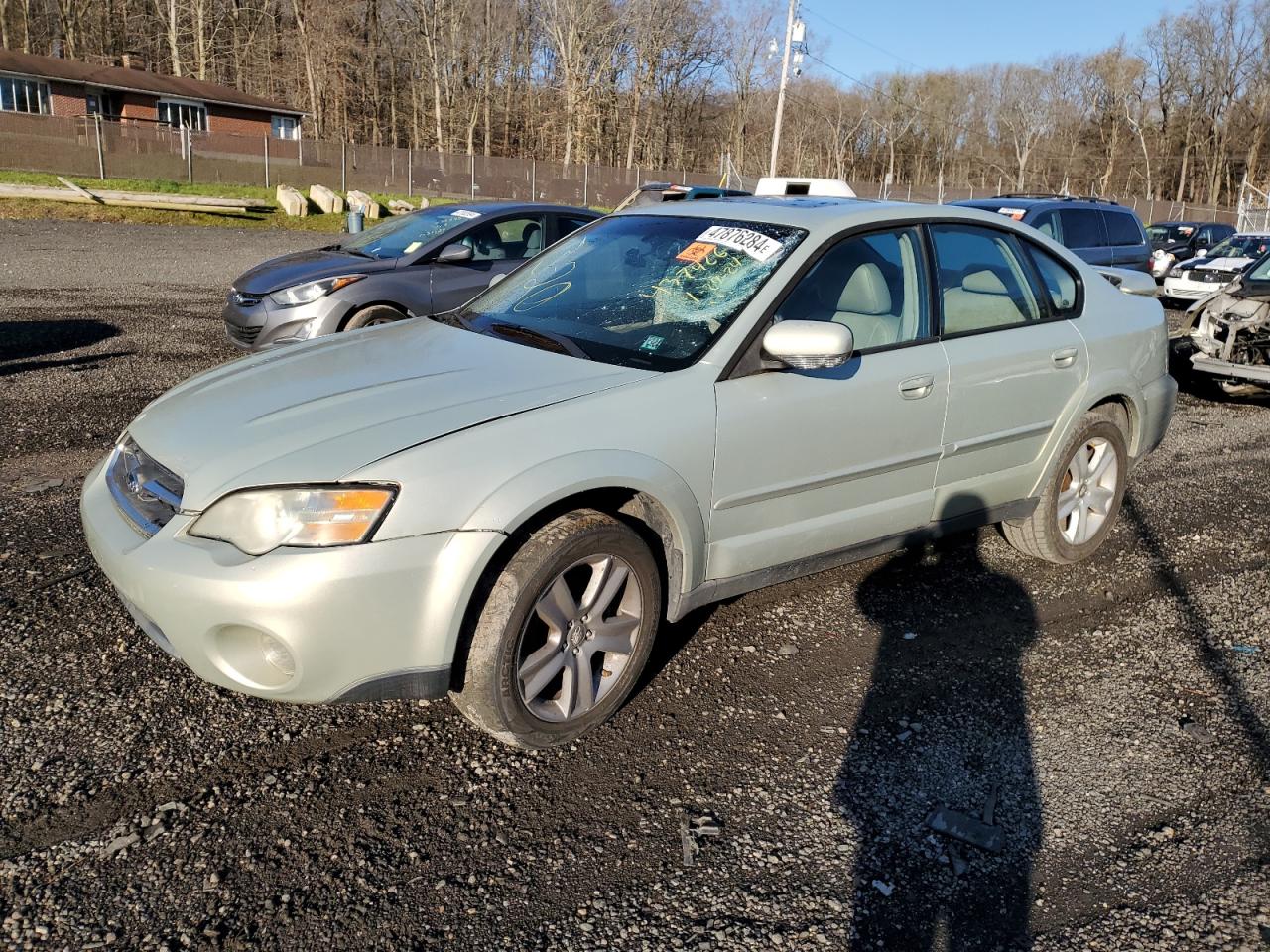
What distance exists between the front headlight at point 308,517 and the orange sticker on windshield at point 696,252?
1.74m

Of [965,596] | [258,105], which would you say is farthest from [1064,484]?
[258,105]

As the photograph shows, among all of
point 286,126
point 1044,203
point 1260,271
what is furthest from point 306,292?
point 286,126

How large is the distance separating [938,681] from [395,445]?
223cm

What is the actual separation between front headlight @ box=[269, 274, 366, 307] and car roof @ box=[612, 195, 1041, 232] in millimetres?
4327

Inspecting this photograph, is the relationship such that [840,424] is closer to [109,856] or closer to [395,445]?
[395,445]

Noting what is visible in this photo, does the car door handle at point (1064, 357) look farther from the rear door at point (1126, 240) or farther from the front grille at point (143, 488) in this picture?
the rear door at point (1126, 240)

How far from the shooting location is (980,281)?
442cm

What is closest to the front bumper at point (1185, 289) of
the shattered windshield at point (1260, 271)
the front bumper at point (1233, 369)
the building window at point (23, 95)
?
the shattered windshield at point (1260, 271)

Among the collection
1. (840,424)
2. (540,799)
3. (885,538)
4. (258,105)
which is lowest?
(540,799)

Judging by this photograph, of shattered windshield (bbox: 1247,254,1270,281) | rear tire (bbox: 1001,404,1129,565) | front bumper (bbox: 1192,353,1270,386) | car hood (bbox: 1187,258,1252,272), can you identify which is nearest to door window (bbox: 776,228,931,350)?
rear tire (bbox: 1001,404,1129,565)

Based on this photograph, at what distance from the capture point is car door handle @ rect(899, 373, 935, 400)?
3896mm

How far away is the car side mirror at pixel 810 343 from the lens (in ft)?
11.0

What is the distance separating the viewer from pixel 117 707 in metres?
3.30

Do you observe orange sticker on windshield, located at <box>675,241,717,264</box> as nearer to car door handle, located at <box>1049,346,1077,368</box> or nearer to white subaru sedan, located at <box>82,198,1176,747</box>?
white subaru sedan, located at <box>82,198,1176,747</box>
